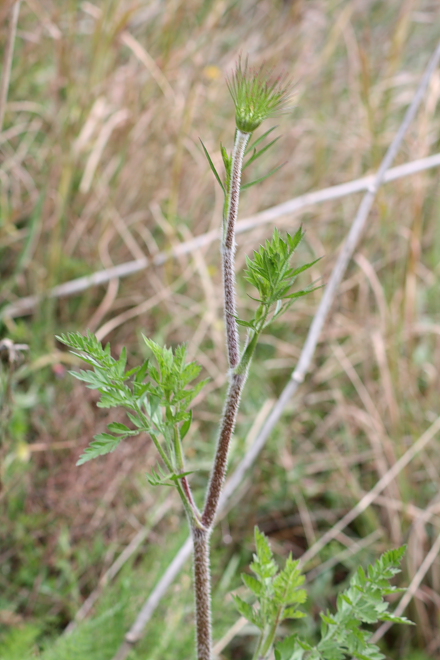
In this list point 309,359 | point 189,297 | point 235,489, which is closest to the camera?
point 309,359

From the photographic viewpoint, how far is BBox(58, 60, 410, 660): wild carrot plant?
65cm

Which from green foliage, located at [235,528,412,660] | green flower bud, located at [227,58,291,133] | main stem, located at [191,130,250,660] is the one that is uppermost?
green flower bud, located at [227,58,291,133]

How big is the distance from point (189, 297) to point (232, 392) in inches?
93.7

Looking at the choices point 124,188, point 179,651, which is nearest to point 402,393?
point 179,651

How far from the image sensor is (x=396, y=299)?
2.59m

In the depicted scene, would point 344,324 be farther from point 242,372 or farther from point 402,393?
point 242,372

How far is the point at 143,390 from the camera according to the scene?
2.29ft

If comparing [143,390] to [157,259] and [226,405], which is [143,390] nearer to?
[226,405]

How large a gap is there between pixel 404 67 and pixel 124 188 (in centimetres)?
264

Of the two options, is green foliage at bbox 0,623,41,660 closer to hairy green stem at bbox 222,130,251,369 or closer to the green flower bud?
hairy green stem at bbox 222,130,251,369

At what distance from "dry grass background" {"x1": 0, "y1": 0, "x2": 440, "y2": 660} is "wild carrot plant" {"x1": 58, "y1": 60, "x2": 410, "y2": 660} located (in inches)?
38.6

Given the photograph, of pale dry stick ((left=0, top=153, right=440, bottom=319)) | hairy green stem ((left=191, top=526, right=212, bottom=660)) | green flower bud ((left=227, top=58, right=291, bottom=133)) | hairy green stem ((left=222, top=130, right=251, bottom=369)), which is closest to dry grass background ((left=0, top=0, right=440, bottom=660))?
pale dry stick ((left=0, top=153, right=440, bottom=319))

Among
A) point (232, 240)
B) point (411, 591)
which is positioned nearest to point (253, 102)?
point (232, 240)

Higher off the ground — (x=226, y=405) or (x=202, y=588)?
(x=226, y=405)
